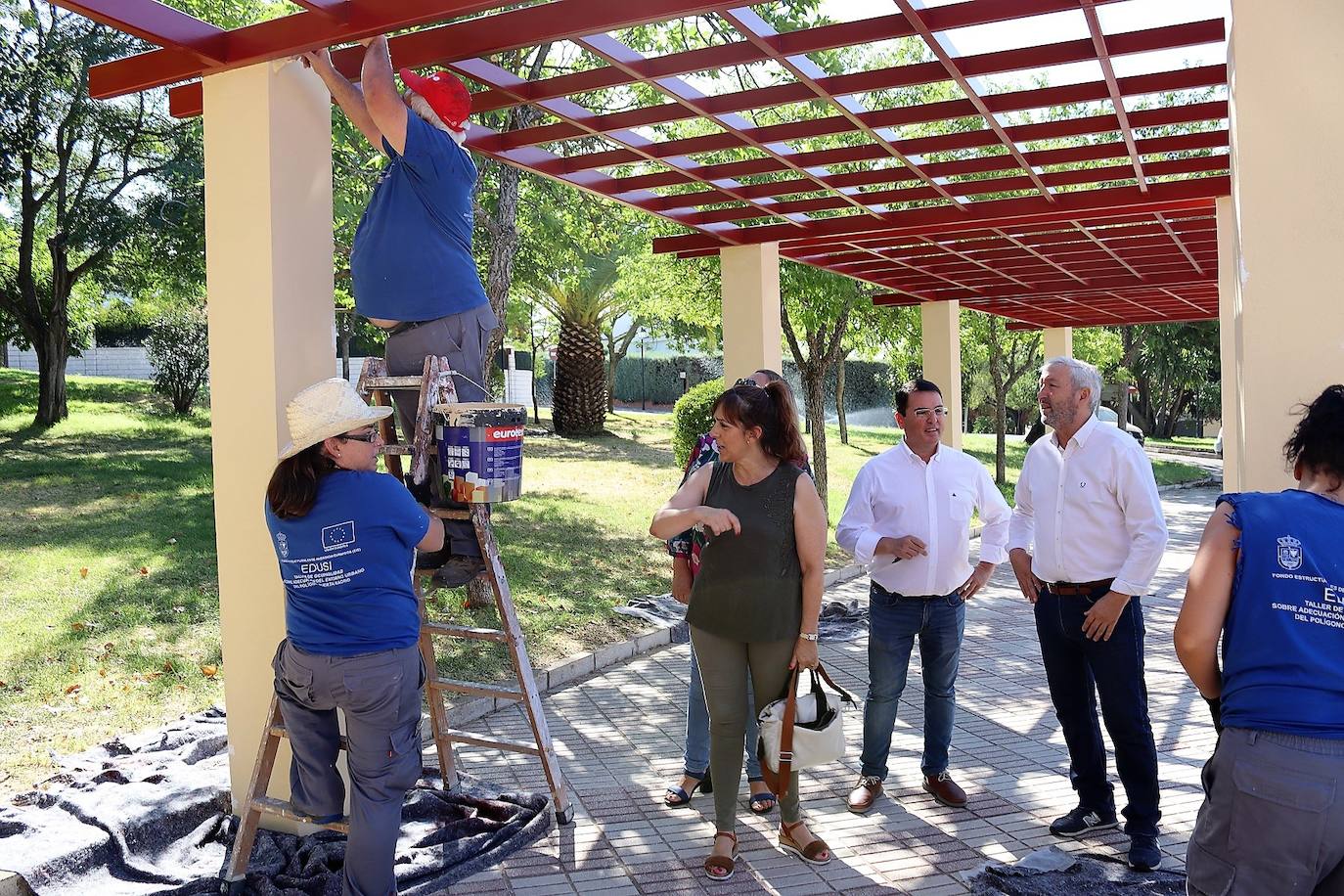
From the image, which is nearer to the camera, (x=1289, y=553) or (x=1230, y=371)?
(x=1289, y=553)

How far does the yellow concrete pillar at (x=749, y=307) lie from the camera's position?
9.34m

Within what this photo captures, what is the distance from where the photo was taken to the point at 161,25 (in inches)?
169

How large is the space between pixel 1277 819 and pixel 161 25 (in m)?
4.77

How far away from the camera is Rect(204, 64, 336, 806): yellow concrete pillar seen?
14.9 feet

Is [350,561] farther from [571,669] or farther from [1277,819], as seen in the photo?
[571,669]

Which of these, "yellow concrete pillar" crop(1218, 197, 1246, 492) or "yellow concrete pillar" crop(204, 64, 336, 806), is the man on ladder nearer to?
"yellow concrete pillar" crop(204, 64, 336, 806)

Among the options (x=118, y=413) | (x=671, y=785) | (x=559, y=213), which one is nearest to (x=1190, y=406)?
(x=559, y=213)

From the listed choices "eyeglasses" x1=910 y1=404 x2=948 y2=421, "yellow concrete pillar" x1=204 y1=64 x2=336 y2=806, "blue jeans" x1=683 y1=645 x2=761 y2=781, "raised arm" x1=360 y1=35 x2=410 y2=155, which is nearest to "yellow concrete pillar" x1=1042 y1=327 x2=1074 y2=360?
"eyeglasses" x1=910 y1=404 x2=948 y2=421

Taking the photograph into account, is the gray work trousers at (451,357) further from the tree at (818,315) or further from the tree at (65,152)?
the tree at (65,152)

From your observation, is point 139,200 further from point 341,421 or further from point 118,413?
point 341,421

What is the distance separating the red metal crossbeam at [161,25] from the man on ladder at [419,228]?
39cm

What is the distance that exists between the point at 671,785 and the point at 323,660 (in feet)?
7.66

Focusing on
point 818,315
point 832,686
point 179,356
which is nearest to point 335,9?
point 832,686

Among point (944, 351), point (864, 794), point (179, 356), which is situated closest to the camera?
point (864, 794)
